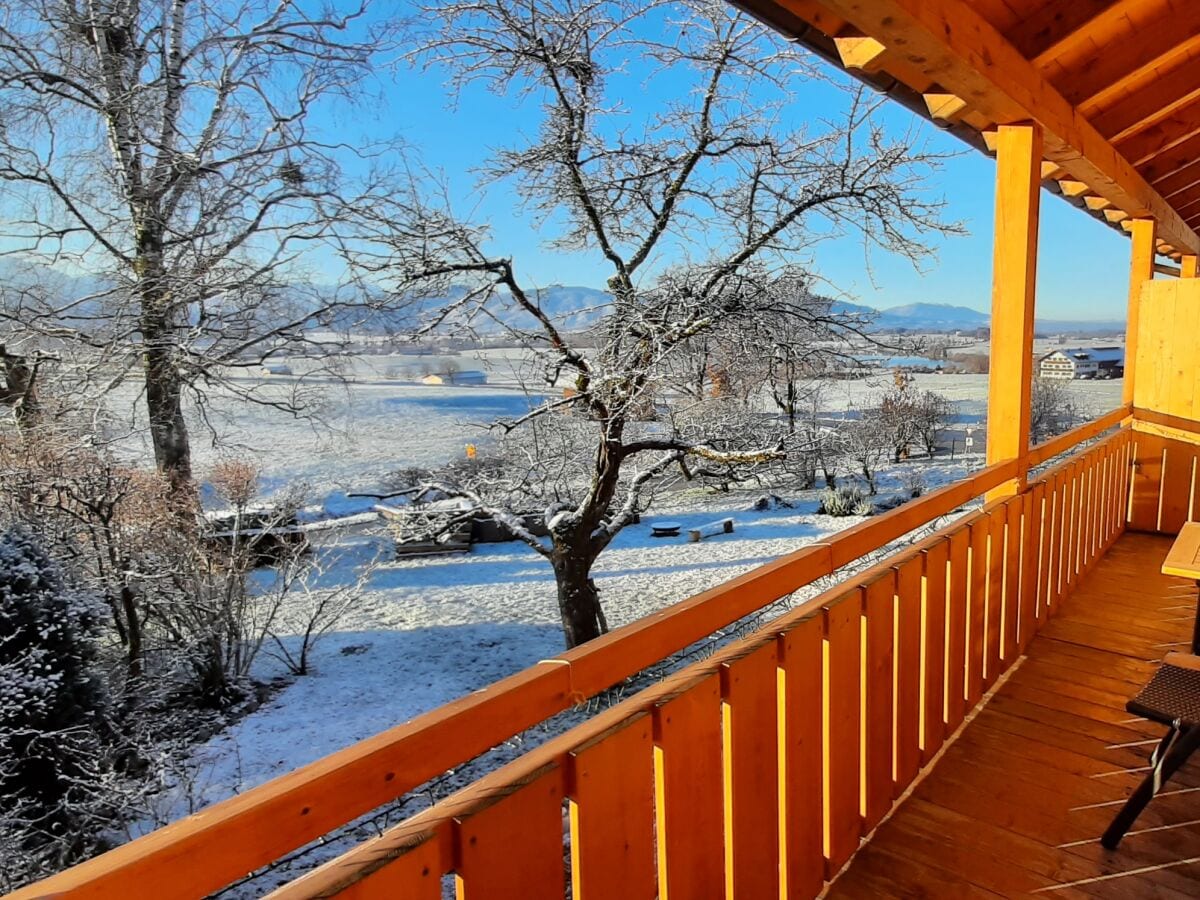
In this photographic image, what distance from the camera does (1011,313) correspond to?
251cm

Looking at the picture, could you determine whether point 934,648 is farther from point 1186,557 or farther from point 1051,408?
point 1051,408

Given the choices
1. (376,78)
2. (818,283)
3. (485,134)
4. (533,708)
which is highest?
(376,78)

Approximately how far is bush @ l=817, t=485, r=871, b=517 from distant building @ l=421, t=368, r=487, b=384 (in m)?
8.02

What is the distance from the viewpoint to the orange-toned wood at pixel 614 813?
87 cm

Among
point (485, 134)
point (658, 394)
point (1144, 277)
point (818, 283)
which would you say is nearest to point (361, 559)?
point (658, 394)

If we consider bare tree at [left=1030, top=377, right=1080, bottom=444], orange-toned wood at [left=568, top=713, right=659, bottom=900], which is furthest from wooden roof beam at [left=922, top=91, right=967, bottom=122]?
bare tree at [left=1030, top=377, right=1080, bottom=444]

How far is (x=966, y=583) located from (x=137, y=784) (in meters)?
6.53

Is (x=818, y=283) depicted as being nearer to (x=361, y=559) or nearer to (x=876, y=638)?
(x=876, y=638)

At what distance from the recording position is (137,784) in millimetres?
5594

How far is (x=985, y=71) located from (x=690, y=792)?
6.35 ft

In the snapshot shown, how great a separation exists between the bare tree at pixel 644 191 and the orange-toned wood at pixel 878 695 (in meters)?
6.15

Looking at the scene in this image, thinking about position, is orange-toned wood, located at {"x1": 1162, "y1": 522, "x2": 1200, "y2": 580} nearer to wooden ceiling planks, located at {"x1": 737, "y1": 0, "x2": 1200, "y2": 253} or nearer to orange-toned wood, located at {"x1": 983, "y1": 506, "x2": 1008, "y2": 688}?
orange-toned wood, located at {"x1": 983, "y1": 506, "x2": 1008, "y2": 688}

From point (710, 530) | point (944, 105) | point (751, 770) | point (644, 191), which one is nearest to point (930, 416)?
point (710, 530)

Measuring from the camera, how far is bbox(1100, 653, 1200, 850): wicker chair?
157 centimetres
